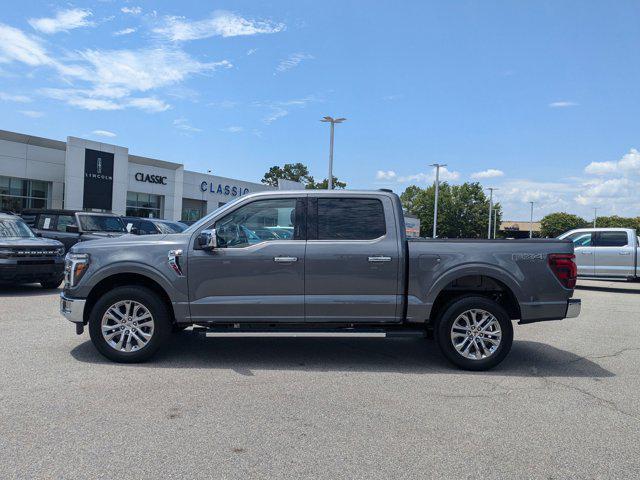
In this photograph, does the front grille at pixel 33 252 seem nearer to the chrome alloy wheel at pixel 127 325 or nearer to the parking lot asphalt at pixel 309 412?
the parking lot asphalt at pixel 309 412

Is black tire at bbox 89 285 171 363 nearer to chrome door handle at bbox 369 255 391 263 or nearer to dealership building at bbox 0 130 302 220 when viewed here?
chrome door handle at bbox 369 255 391 263

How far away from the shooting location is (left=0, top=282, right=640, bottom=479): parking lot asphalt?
3656 millimetres

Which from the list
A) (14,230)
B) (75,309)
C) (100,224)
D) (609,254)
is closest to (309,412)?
(75,309)

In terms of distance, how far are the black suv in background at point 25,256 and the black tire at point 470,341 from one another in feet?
30.6

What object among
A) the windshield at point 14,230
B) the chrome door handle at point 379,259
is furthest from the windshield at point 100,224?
the chrome door handle at point 379,259

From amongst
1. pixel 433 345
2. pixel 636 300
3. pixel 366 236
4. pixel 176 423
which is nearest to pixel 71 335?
pixel 176 423

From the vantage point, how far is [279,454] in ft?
12.5

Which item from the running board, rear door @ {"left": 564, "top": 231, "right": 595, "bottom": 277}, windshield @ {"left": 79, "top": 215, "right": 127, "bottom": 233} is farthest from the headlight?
rear door @ {"left": 564, "top": 231, "right": 595, "bottom": 277}

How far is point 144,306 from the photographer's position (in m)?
5.99

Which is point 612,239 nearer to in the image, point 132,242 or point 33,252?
point 132,242

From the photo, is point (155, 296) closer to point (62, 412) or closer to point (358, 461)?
point (62, 412)

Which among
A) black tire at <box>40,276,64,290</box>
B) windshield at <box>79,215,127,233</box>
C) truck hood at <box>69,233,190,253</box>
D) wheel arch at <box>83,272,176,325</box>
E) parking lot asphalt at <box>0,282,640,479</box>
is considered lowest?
parking lot asphalt at <box>0,282,640,479</box>

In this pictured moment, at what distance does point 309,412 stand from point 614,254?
15.3 meters

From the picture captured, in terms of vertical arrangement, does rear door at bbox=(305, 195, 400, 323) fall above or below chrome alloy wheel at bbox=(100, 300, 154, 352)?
above
